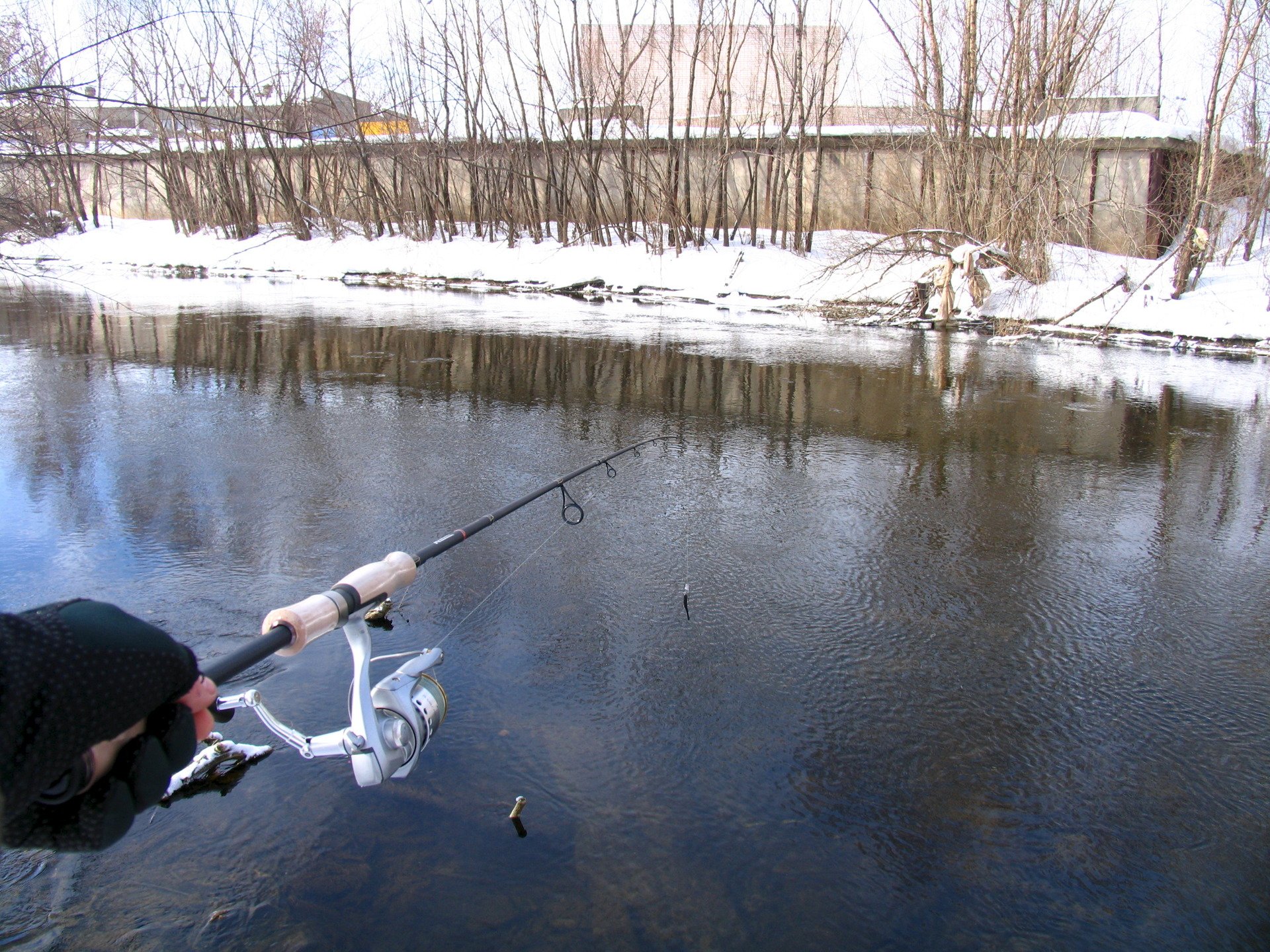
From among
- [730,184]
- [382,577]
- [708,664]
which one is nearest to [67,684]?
[382,577]

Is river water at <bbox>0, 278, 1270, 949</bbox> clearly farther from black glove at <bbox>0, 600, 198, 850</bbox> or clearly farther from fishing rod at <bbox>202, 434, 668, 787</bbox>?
black glove at <bbox>0, 600, 198, 850</bbox>

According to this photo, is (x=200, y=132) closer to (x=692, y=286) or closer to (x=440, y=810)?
(x=692, y=286)

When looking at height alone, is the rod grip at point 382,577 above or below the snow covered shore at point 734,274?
below

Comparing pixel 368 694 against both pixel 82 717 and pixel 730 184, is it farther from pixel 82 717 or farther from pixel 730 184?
pixel 730 184

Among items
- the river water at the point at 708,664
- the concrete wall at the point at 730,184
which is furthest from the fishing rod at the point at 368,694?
the concrete wall at the point at 730,184

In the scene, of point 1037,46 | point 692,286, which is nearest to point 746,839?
point 1037,46

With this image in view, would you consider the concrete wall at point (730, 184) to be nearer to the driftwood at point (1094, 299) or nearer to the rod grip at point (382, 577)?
the driftwood at point (1094, 299)

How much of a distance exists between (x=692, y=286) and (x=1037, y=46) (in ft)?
33.6

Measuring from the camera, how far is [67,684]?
5.19ft

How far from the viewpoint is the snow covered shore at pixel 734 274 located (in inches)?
708

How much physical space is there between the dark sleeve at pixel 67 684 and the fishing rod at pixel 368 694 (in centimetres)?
87


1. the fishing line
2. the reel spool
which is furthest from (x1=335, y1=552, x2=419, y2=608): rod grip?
the fishing line

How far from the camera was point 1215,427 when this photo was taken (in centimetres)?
1034

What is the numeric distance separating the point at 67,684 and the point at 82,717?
63mm
